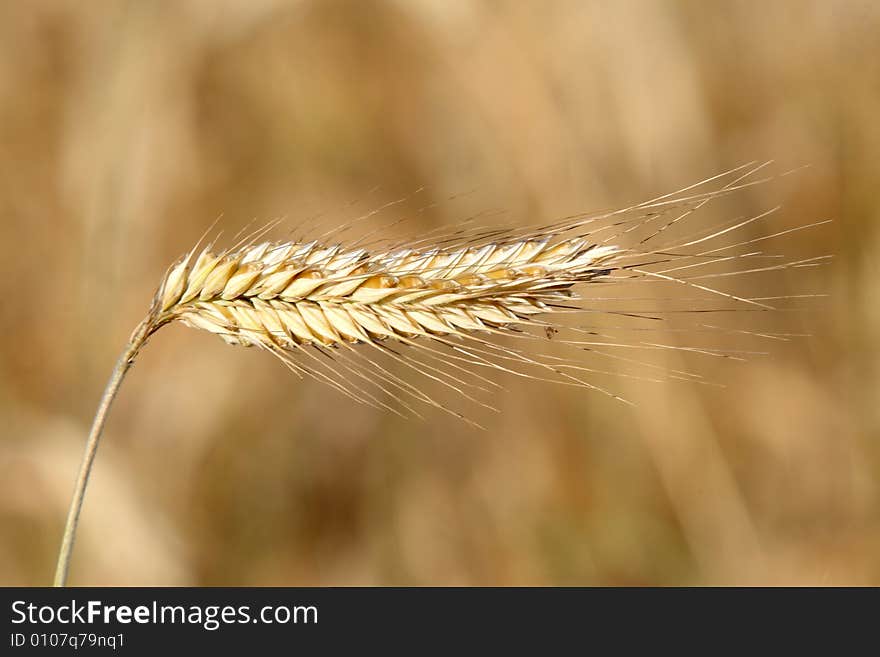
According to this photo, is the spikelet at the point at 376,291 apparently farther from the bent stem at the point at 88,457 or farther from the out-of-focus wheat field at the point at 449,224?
the out-of-focus wheat field at the point at 449,224

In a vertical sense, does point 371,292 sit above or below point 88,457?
above

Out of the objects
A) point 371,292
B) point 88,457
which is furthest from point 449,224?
point 88,457

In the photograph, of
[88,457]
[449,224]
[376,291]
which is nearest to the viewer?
[88,457]

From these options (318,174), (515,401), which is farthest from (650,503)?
(318,174)

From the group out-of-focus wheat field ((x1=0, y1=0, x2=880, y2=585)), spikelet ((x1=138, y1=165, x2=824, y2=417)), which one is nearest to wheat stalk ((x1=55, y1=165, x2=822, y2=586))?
spikelet ((x1=138, y1=165, x2=824, y2=417))

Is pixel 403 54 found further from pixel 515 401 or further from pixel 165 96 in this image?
pixel 515 401

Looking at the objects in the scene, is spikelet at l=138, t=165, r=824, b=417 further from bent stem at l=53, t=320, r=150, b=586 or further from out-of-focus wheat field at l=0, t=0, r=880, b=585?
out-of-focus wheat field at l=0, t=0, r=880, b=585

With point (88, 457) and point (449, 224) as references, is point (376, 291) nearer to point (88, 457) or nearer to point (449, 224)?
point (88, 457)
